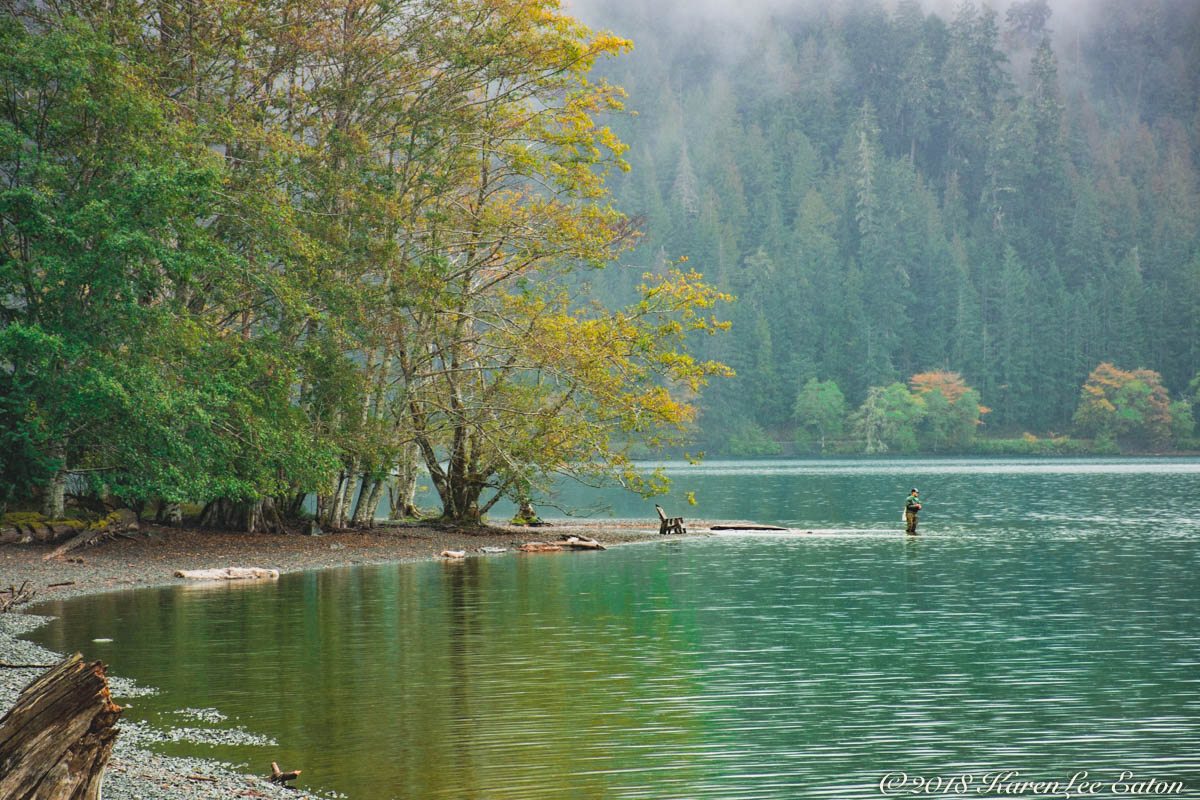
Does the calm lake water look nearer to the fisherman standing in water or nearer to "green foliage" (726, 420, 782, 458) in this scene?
the fisherman standing in water

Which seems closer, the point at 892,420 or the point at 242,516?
the point at 242,516

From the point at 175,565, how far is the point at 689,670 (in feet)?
57.6

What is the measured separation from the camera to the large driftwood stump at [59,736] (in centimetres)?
769

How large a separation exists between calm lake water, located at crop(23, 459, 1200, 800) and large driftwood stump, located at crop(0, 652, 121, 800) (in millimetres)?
3439

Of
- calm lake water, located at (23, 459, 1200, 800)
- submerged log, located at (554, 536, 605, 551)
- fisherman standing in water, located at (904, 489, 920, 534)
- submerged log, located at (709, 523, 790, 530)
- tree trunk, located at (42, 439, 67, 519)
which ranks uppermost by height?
tree trunk, located at (42, 439, 67, 519)

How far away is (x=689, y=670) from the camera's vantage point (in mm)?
17344

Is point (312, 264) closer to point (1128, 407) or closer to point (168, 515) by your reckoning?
point (168, 515)

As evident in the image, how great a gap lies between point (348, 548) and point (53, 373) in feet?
37.7

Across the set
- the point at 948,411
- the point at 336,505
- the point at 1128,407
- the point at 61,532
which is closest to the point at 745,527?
the point at 336,505

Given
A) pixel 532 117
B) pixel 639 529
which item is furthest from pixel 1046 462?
pixel 532 117

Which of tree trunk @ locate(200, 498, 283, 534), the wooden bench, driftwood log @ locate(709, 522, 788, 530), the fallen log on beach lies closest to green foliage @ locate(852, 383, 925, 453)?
driftwood log @ locate(709, 522, 788, 530)

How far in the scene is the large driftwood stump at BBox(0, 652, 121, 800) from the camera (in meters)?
7.69

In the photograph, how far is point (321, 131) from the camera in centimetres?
3625

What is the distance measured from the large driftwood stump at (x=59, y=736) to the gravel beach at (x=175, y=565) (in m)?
2.38
